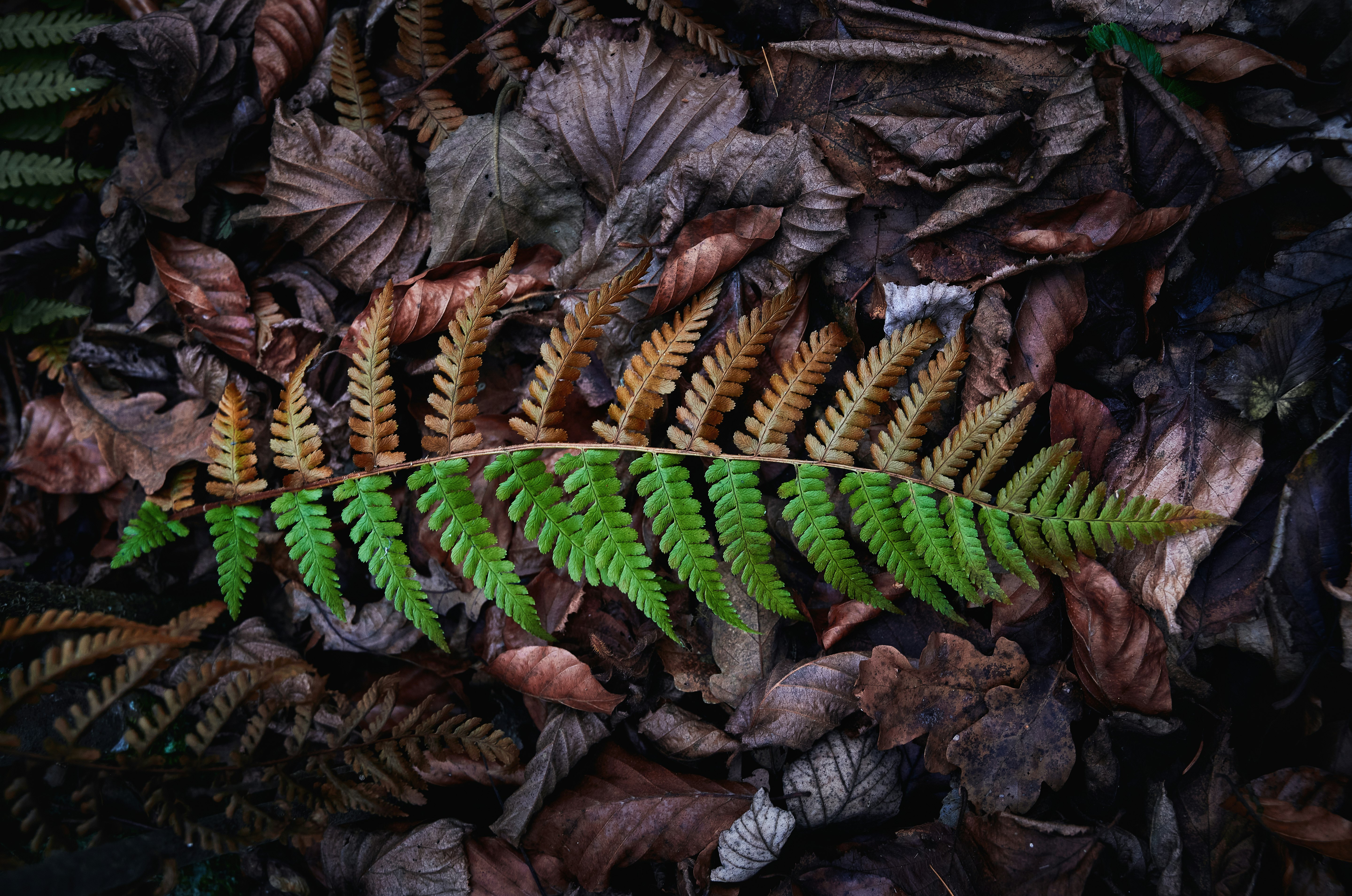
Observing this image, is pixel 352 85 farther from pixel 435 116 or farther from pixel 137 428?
pixel 137 428

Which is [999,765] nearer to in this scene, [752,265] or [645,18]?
[752,265]

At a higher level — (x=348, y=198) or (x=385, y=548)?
(x=348, y=198)

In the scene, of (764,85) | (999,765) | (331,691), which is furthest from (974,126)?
(331,691)

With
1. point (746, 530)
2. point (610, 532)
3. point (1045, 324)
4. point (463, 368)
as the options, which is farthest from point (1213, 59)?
point (463, 368)

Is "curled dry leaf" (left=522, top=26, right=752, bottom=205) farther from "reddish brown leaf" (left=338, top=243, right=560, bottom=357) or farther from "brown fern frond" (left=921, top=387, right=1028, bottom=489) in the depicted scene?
"brown fern frond" (left=921, top=387, right=1028, bottom=489)

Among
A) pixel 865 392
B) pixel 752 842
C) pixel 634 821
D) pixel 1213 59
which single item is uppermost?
pixel 1213 59

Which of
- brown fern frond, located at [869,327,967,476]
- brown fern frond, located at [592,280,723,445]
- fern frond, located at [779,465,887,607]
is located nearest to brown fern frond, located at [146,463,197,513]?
brown fern frond, located at [592,280,723,445]

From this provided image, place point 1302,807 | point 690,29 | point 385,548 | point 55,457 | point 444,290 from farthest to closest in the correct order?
point 55,457, point 444,290, point 690,29, point 385,548, point 1302,807
